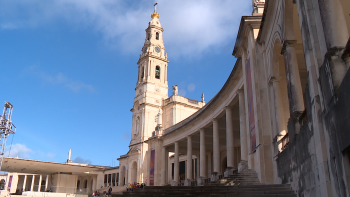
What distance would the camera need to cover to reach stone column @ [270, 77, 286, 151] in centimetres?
1502

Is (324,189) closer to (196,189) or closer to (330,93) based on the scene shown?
(330,93)

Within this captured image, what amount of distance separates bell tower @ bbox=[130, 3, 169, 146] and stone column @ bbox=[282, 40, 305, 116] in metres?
42.0

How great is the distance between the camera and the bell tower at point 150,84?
54.8m

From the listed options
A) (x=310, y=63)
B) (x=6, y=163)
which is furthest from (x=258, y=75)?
(x=6, y=163)

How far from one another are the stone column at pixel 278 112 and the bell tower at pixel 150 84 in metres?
39.3

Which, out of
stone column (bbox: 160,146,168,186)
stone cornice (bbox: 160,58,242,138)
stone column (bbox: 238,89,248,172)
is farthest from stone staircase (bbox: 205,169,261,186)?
stone column (bbox: 160,146,168,186)

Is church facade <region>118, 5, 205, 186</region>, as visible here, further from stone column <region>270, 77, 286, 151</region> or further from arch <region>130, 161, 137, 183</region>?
stone column <region>270, 77, 286, 151</region>

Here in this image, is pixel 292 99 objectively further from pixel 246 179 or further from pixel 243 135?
pixel 243 135

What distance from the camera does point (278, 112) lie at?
15.4m

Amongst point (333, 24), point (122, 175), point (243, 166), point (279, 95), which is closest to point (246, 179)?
point (243, 166)

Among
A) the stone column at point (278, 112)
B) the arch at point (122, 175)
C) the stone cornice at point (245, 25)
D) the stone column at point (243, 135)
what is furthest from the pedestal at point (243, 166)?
the arch at point (122, 175)

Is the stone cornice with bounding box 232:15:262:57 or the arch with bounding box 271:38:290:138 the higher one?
the stone cornice with bounding box 232:15:262:57

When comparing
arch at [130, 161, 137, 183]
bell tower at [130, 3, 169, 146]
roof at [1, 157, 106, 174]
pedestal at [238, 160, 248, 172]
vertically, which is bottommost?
pedestal at [238, 160, 248, 172]

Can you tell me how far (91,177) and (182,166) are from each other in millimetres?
40289
